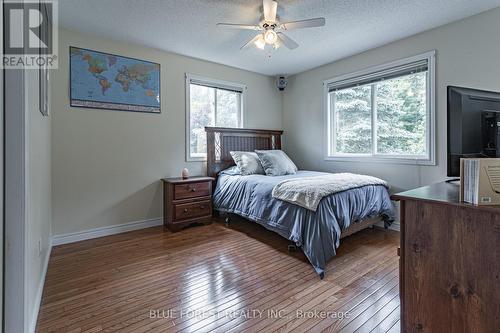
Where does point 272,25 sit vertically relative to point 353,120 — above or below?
above

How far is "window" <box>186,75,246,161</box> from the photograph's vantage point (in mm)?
3877

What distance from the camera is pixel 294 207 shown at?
248 cm

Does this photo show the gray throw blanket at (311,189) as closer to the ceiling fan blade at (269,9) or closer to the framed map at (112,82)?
the ceiling fan blade at (269,9)

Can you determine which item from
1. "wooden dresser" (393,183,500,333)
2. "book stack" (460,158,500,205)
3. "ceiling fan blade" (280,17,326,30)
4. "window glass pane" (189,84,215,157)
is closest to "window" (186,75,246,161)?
"window glass pane" (189,84,215,157)

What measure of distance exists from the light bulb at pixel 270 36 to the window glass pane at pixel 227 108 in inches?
69.0

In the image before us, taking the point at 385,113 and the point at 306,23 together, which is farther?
the point at 385,113

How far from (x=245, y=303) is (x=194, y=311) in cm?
35

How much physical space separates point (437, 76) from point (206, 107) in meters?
3.11

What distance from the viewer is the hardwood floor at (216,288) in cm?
155

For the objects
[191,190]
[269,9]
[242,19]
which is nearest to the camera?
[269,9]

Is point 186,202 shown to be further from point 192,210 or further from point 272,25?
point 272,25

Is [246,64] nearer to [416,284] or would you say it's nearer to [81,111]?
[81,111]

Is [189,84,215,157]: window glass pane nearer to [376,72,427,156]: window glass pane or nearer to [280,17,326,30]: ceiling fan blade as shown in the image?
[280,17,326,30]: ceiling fan blade

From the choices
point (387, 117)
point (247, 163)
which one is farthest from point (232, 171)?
point (387, 117)
